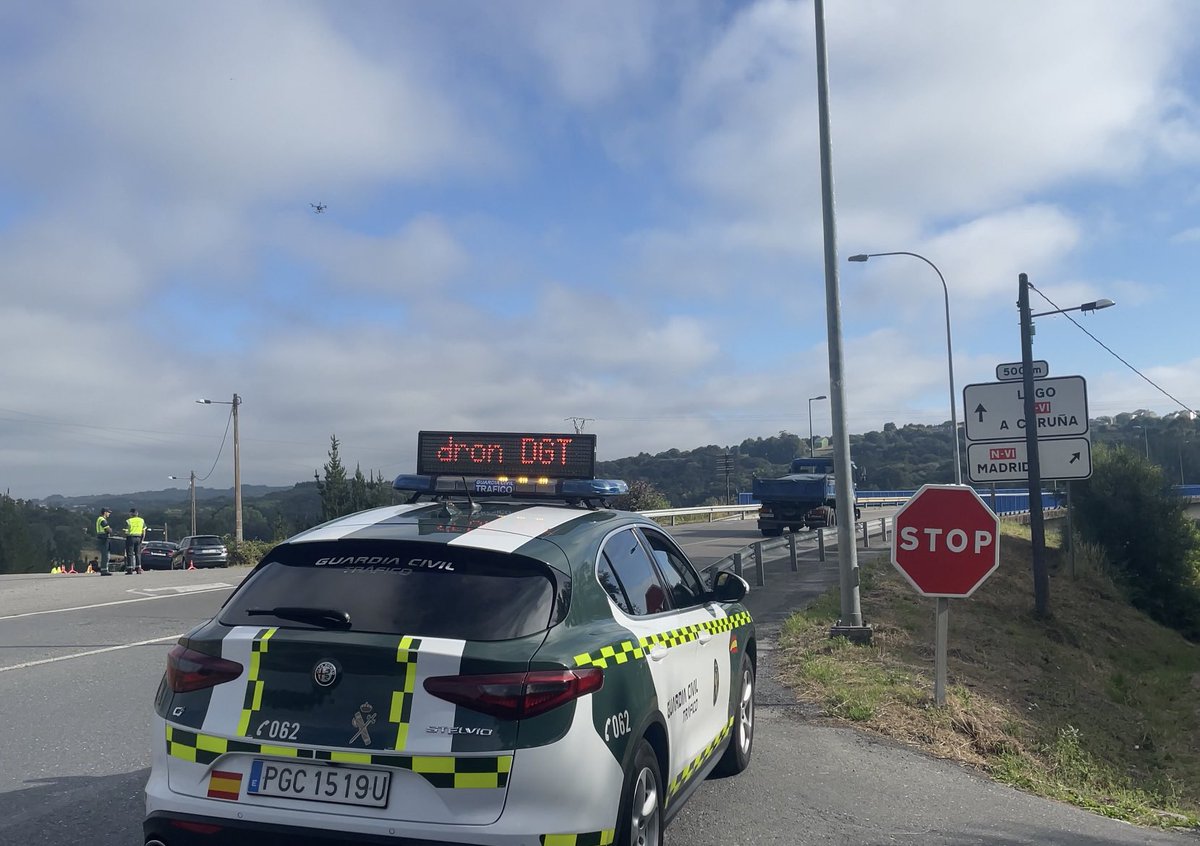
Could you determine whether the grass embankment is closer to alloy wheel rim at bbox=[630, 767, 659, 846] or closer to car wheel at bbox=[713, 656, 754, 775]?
car wheel at bbox=[713, 656, 754, 775]

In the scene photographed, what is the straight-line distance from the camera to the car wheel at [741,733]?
243 inches

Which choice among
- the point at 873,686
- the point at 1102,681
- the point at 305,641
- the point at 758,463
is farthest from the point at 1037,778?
the point at 758,463

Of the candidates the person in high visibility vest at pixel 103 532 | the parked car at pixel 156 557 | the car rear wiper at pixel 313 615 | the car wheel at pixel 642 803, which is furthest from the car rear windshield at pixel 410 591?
the parked car at pixel 156 557

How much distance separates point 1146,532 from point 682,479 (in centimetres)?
4500

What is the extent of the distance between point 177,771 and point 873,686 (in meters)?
6.69

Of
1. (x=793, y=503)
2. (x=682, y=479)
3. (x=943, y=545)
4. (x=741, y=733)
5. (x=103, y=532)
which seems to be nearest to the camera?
(x=741, y=733)

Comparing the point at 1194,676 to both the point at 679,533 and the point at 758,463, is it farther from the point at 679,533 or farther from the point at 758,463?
the point at 758,463

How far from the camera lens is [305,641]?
12.3 ft

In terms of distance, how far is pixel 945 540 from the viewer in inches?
338

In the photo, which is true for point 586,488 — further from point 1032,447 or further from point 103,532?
point 103,532

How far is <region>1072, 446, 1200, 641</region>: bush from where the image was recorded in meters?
31.2

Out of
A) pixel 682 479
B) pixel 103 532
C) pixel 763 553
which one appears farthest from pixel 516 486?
pixel 682 479

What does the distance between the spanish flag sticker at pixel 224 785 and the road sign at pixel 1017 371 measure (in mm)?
16674

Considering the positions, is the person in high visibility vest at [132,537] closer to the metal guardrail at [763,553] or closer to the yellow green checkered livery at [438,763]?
the metal guardrail at [763,553]
